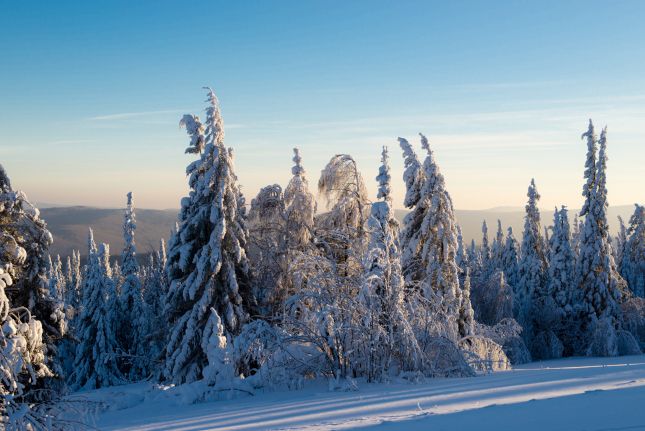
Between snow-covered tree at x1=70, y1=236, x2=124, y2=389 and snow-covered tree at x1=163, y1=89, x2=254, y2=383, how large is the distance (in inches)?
686

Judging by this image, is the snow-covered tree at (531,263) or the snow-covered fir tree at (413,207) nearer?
the snow-covered fir tree at (413,207)

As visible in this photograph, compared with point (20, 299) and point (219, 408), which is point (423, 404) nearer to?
point (219, 408)

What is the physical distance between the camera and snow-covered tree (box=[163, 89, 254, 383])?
20547 millimetres

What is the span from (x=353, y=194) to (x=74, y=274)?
6940cm

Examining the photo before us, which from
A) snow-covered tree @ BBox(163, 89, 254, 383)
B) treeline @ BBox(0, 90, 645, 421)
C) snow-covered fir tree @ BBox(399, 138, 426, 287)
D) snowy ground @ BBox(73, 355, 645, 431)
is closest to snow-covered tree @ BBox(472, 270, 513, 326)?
treeline @ BBox(0, 90, 645, 421)

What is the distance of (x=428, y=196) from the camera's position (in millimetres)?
21875

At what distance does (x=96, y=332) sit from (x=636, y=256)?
4405cm

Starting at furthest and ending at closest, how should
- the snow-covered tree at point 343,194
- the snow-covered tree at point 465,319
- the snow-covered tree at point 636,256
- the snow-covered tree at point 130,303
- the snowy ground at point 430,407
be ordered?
the snow-covered tree at point 636,256, the snow-covered tree at point 130,303, the snow-covered tree at point 465,319, the snow-covered tree at point 343,194, the snowy ground at point 430,407

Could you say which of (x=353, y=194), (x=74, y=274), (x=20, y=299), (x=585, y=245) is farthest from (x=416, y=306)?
(x=74, y=274)

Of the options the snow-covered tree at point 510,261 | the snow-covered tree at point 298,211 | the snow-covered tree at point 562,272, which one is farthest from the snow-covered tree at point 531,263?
the snow-covered tree at point 298,211

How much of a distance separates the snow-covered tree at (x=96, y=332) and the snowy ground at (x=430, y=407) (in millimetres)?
28210

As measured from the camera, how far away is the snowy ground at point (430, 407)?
5926 mm

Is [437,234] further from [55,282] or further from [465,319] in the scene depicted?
[55,282]

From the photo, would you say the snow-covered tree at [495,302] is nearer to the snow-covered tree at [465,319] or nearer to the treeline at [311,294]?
the treeline at [311,294]
